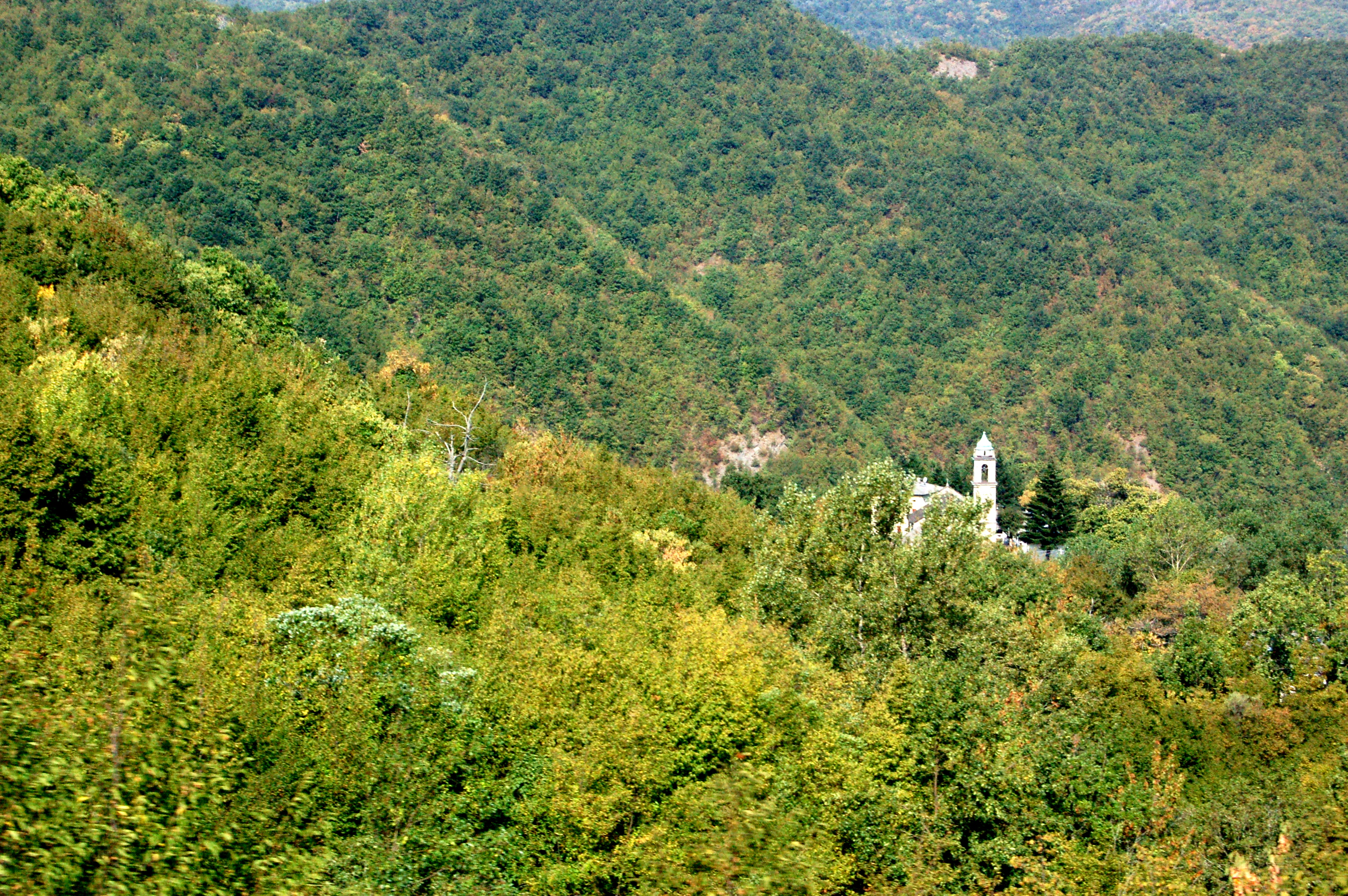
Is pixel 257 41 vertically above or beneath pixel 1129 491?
above

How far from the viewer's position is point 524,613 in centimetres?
3359

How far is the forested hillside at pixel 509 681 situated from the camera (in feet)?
44.5

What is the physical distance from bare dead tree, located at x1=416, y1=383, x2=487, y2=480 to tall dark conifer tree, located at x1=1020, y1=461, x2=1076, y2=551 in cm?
6447

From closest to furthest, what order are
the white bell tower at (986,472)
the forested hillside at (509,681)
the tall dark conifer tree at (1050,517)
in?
the forested hillside at (509,681) → the tall dark conifer tree at (1050,517) → the white bell tower at (986,472)

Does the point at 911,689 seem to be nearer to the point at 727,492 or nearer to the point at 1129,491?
the point at 727,492

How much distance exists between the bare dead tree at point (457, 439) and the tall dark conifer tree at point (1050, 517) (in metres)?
64.5

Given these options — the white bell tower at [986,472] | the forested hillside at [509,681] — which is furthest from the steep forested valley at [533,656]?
the white bell tower at [986,472]

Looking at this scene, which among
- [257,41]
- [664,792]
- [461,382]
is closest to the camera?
[664,792]

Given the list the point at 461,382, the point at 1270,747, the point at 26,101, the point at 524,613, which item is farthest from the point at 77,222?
the point at 26,101

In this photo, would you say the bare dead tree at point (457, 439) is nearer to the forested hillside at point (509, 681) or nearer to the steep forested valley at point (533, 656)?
the steep forested valley at point (533, 656)

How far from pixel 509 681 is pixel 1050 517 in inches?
4045

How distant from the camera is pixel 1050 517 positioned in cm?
11994

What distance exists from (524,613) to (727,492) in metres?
50.9

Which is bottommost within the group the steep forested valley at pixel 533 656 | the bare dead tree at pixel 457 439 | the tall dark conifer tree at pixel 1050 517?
the tall dark conifer tree at pixel 1050 517
